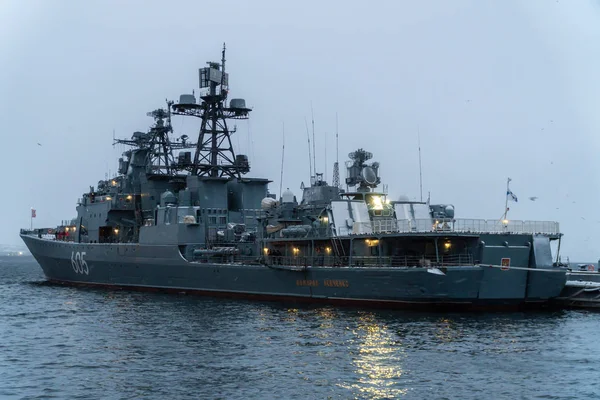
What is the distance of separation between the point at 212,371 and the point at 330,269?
15031 millimetres

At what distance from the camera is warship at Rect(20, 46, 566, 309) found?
32.1 metres

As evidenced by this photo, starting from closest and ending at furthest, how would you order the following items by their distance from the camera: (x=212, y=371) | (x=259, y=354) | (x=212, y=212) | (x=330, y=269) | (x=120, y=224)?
(x=212, y=371)
(x=259, y=354)
(x=330, y=269)
(x=212, y=212)
(x=120, y=224)

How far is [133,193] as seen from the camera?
52094 mm

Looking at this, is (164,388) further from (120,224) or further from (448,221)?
(120,224)

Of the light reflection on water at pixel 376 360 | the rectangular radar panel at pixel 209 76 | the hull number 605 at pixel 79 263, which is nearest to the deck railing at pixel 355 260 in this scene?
the light reflection on water at pixel 376 360

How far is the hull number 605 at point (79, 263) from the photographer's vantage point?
51125 mm

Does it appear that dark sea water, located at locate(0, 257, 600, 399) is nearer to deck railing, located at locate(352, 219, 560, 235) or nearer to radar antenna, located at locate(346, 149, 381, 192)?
deck railing, located at locate(352, 219, 560, 235)

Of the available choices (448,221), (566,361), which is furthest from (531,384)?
(448,221)

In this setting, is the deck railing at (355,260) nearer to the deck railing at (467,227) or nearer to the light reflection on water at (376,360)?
the deck railing at (467,227)

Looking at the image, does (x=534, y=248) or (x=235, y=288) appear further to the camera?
(x=235, y=288)

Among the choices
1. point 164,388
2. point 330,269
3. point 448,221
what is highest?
point 448,221

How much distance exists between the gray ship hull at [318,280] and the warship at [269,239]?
2.8 inches

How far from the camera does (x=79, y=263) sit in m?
51.7

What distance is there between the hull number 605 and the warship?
14 centimetres
